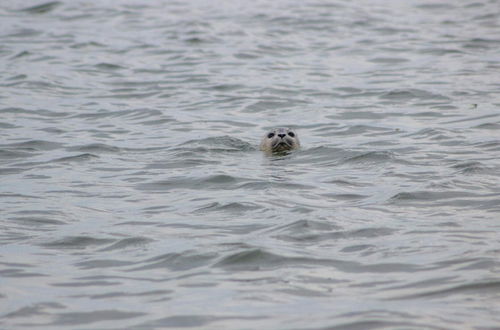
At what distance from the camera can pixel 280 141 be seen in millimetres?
12883

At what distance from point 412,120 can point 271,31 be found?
9.12 m

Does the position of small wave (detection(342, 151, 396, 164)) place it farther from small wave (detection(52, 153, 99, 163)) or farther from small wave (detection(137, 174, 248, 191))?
small wave (detection(52, 153, 99, 163))

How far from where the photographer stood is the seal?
12906mm

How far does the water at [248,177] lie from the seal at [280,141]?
0.74ft

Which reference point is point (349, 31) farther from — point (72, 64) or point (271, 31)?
point (72, 64)

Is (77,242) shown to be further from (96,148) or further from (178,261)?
(96,148)

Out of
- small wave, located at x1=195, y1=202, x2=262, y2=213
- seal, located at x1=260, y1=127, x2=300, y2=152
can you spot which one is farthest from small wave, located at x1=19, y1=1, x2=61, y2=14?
small wave, located at x1=195, y1=202, x2=262, y2=213

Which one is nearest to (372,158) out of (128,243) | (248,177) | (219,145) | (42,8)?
(248,177)

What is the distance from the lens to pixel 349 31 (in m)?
23.6

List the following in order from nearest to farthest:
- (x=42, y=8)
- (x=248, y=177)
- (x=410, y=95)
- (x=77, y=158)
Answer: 1. (x=248, y=177)
2. (x=77, y=158)
3. (x=410, y=95)
4. (x=42, y=8)

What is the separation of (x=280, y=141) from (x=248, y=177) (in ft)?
4.51

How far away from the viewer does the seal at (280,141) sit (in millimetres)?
12906

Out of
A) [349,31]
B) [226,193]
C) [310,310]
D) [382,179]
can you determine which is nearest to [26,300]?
[310,310]

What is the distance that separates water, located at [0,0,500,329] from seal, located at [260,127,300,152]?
23cm
